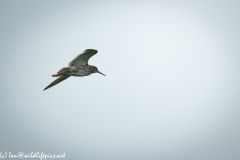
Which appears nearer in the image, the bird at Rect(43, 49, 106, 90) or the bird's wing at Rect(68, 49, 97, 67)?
the bird's wing at Rect(68, 49, 97, 67)

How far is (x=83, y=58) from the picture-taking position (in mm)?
27688

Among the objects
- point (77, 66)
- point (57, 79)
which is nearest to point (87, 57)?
point (77, 66)

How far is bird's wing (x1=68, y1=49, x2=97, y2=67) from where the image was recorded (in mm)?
26934

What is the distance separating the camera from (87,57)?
2769 centimetres

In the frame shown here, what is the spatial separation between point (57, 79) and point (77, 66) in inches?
83.1

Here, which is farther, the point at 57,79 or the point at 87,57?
the point at 57,79

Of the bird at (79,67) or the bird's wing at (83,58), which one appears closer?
the bird's wing at (83,58)

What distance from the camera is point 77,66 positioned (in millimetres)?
28156

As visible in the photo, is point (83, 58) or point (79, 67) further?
point (79, 67)

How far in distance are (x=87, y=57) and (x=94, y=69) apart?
1.83 m

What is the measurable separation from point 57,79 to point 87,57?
2970 millimetres

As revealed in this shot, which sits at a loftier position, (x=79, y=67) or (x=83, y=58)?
(x=83, y=58)

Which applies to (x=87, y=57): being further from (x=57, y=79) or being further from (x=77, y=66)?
(x=57, y=79)

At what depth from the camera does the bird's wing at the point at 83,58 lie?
26.9 meters
